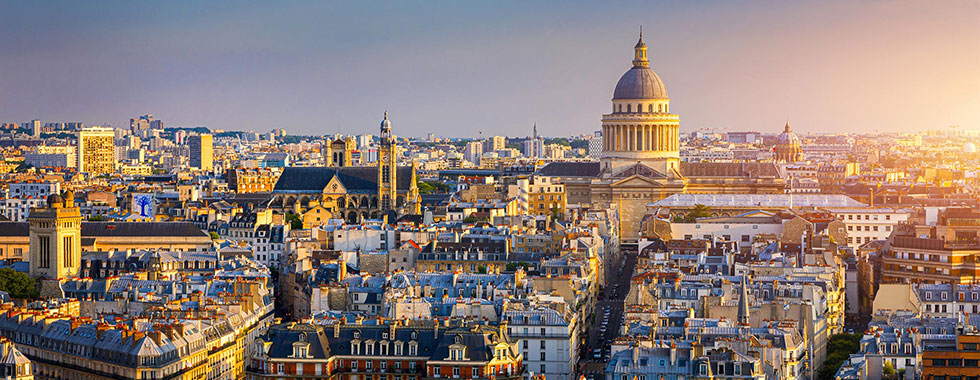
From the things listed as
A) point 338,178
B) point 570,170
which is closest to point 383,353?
point 570,170

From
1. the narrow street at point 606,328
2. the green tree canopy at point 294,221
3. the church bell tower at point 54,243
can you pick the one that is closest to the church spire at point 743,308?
the narrow street at point 606,328

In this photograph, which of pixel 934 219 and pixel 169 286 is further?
pixel 934 219

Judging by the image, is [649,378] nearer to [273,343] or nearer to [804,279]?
[273,343]

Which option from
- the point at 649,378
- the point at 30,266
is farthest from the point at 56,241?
the point at 649,378

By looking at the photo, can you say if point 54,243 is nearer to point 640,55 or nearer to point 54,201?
point 54,201

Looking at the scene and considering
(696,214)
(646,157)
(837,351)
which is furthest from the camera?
(646,157)

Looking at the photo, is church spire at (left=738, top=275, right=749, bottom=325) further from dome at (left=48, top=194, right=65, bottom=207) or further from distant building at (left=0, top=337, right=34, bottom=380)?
dome at (left=48, top=194, right=65, bottom=207)

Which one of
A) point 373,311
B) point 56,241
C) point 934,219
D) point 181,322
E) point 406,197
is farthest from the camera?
point 406,197
